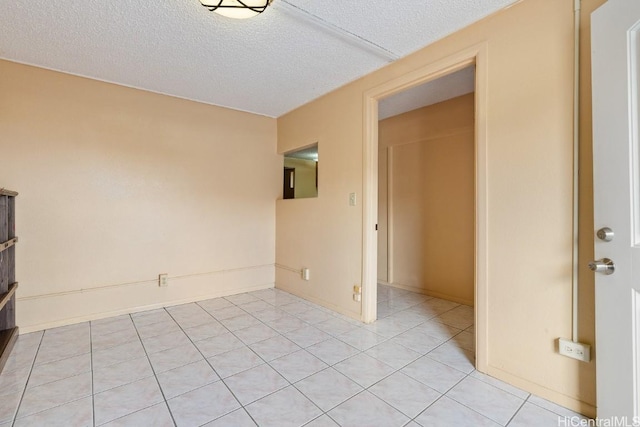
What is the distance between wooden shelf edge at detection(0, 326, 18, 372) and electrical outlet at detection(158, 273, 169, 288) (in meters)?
1.07

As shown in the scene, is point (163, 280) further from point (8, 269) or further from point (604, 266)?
point (604, 266)

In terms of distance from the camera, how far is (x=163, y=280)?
3117mm

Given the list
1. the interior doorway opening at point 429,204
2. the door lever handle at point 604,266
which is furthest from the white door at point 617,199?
the interior doorway opening at point 429,204

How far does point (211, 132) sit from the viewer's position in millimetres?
3434

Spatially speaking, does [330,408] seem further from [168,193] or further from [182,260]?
[168,193]

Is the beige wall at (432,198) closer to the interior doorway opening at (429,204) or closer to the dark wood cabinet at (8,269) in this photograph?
the interior doorway opening at (429,204)

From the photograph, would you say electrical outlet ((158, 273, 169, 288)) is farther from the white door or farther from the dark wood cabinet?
the white door

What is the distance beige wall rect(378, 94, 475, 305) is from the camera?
3211 millimetres

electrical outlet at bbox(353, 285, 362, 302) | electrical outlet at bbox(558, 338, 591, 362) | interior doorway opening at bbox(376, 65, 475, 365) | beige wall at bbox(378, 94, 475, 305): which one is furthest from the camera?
beige wall at bbox(378, 94, 475, 305)

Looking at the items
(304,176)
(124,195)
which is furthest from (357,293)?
(304,176)

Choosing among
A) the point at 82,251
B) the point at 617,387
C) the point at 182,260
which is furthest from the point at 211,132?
the point at 617,387

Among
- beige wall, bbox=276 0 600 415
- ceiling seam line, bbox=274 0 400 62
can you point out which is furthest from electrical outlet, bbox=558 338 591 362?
ceiling seam line, bbox=274 0 400 62

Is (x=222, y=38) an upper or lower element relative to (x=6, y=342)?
upper

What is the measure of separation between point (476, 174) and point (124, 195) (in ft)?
10.2
